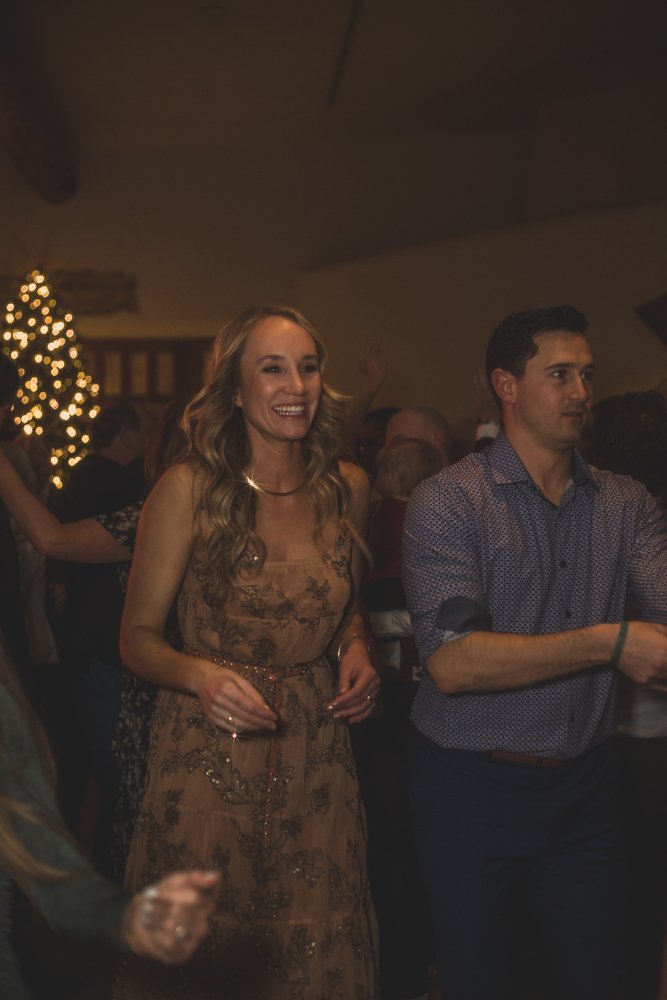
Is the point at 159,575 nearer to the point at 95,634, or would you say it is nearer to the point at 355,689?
the point at 355,689

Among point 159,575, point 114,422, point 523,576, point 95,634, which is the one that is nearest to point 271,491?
point 159,575

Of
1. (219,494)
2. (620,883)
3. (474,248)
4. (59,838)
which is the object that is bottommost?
(620,883)

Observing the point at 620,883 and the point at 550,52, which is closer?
the point at 620,883

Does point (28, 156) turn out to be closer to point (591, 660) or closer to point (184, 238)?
point (184, 238)

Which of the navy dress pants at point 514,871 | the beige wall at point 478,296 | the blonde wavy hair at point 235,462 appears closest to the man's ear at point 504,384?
the blonde wavy hair at point 235,462

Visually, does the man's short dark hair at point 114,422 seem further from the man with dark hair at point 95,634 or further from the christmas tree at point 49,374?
the christmas tree at point 49,374

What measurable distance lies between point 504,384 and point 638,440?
763 millimetres

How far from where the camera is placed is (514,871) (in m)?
2.48

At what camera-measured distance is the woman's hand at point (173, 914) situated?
1271 mm

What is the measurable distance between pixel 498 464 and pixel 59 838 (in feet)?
4.55

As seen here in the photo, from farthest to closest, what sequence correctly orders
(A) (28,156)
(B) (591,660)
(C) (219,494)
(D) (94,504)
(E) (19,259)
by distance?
(E) (19,259) → (A) (28,156) → (D) (94,504) → (C) (219,494) → (B) (591,660)

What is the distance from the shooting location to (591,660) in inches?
88.7

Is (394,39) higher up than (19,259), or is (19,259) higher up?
(394,39)

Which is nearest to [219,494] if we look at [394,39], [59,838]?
[59,838]
